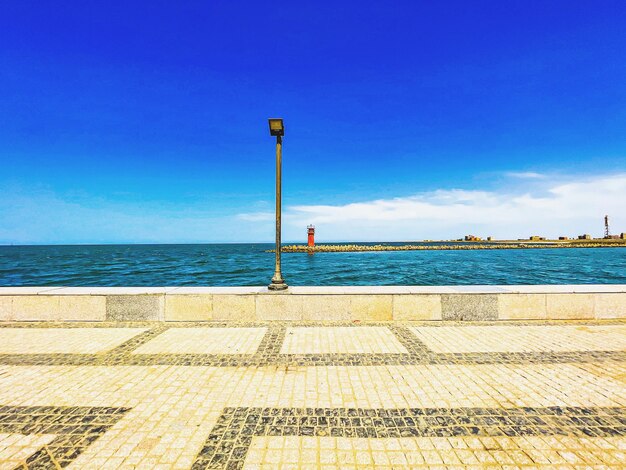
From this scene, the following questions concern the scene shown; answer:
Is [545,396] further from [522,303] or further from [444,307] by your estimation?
[522,303]

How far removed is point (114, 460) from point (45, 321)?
6.58 m

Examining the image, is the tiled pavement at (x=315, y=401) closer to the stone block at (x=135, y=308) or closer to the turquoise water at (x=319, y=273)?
the stone block at (x=135, y=308)

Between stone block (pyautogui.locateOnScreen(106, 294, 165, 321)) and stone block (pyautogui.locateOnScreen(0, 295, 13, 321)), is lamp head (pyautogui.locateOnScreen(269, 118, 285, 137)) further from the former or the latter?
stone block (pyautogui.locateOnScreen(0, 295, 13, 321))

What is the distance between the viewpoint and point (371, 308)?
290 inches

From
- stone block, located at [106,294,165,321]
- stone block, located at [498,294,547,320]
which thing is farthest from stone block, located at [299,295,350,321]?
stone block, located at [498,294,547,320]

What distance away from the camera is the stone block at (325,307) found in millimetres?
Answer: 7402

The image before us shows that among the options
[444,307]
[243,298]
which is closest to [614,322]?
[444,307]

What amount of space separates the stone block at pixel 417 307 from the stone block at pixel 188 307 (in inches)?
180

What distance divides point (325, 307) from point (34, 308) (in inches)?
277

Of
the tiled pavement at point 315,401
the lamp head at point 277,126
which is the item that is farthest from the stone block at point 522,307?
the lamp head at point 277,126

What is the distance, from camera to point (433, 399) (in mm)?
3686

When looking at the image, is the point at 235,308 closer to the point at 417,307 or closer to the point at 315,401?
the point at 315,401

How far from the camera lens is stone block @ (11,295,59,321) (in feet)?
24.0

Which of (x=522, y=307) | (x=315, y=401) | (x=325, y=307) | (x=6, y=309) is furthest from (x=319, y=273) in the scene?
(x=315, y=401)
